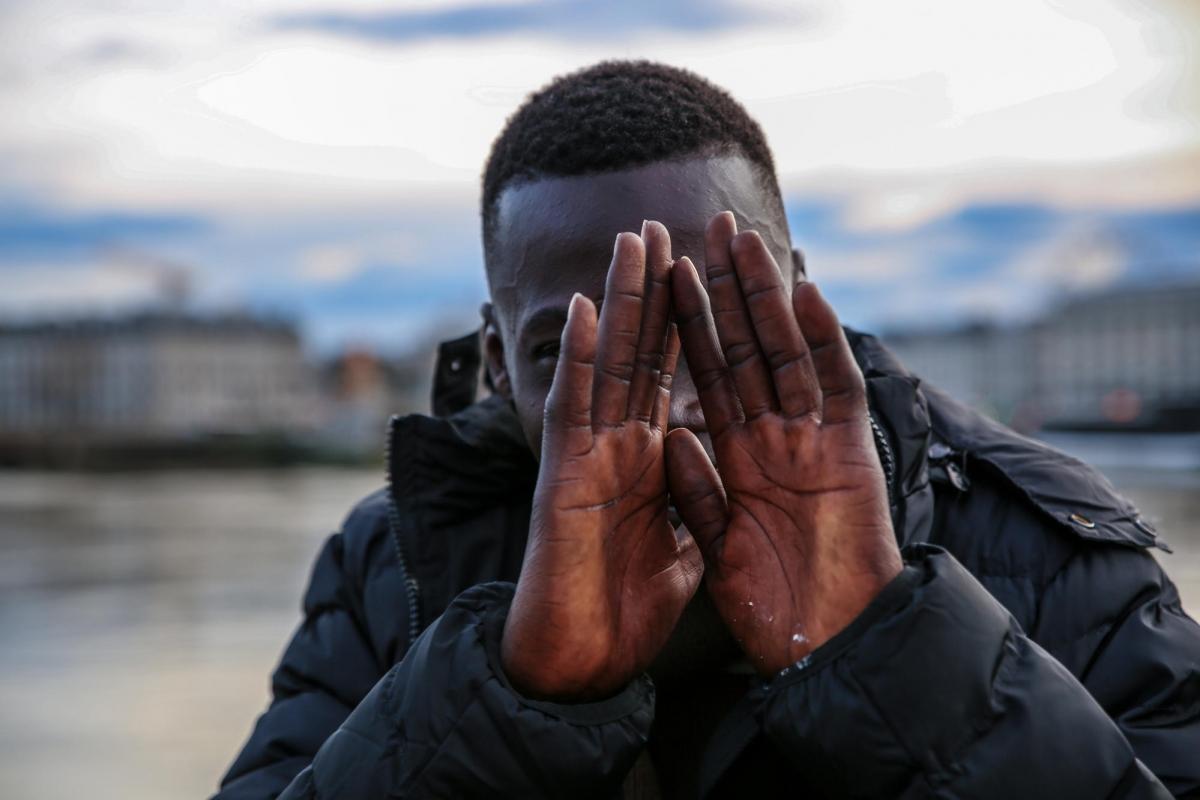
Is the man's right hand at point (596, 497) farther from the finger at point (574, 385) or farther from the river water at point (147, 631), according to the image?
the river water at point (147, 631)

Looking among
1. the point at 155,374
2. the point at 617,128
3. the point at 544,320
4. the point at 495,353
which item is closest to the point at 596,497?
the point at 544,320

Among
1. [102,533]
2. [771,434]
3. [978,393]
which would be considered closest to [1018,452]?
[771,434]

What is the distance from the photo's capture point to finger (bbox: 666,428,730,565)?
4.96 ft

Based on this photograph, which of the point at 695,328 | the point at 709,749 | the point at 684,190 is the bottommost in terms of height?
the point at 709,749

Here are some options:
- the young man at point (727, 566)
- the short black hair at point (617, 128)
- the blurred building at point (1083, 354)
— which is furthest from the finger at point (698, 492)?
the blurred building at point (1083, 354)

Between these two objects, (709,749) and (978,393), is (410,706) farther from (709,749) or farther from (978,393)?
(978,393)

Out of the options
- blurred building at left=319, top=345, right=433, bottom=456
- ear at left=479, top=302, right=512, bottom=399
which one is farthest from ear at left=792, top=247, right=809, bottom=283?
blurred building at left=319, top=345, right=433, bottom=456

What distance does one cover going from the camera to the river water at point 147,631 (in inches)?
194

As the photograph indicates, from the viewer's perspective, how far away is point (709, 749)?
5.58ft

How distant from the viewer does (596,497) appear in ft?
4.72

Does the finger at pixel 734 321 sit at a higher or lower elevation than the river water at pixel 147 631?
higher

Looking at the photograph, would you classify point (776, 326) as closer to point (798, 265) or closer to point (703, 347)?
point (703, 347)

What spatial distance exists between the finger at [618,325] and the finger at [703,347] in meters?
0.06

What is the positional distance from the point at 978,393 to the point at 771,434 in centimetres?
10875
